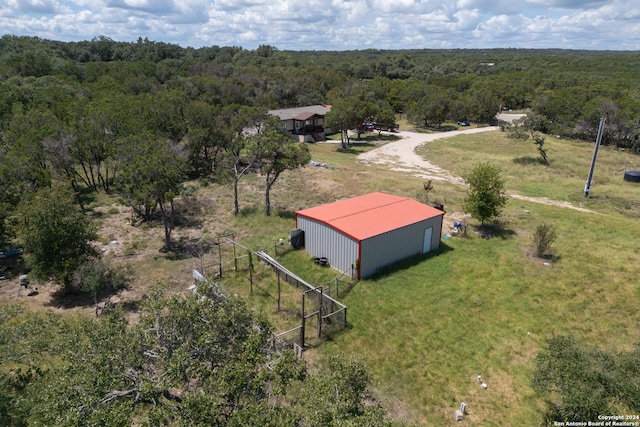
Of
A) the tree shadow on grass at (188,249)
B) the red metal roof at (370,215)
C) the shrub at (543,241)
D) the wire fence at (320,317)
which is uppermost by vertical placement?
the red metal roof at (370,215)

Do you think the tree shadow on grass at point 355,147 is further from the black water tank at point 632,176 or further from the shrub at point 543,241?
the shrub at point 543,241

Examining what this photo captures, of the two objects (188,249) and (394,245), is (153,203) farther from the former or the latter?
(394,245)

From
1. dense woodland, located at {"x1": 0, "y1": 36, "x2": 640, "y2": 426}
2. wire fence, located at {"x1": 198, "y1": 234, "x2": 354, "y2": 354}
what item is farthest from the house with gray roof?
wire fence, located at {"x1": 198, "y1": 234, "x2": 354, "y2": 354}

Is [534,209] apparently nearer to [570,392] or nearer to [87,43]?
[570,392]

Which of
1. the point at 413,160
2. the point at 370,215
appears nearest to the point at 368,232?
the point at 370,215

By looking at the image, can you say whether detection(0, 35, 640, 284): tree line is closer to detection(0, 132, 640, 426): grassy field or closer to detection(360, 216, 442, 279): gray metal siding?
detection(0, 132, 640, 426): grassy field

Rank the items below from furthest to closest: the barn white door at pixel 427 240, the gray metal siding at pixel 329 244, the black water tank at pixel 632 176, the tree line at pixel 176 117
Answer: the black water tank at pixel 632 176 < the tree line at pixel 176 117 < the barn white door at pixel 427 240 < the gray metal siding at pixel 329 244

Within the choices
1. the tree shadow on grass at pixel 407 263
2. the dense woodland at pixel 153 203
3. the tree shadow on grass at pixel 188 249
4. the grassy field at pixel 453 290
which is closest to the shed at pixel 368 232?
the tree shadow on grass at pixel 407 263
